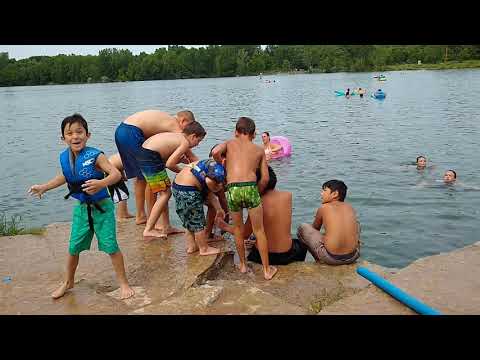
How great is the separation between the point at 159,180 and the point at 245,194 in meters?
1.47

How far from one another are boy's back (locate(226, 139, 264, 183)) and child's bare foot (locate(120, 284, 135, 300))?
1474 mm

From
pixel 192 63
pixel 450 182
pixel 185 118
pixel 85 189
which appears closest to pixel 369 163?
pixel 450 182

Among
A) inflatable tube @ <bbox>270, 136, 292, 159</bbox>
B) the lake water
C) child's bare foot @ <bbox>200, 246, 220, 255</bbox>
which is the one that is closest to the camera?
child's bare foot @ <bbox>200, 246, 220, 255</bbox>

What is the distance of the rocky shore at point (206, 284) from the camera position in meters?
3.81

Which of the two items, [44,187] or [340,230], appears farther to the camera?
[340,230]

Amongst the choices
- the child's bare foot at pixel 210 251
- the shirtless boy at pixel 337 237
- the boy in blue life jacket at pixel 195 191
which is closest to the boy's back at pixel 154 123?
the boy in blue life jacket at pixel 195 191

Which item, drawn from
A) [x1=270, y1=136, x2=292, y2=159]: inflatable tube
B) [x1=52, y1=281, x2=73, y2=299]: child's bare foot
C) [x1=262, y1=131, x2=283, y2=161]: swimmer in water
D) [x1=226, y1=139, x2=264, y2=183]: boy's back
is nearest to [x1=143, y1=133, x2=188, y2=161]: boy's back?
[x1=226, y1=139, x2=264, y2=183]: boy's back

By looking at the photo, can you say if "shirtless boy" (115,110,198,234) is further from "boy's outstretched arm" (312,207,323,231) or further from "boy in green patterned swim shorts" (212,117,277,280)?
"boy's outstretched arm" (312,207,323,231)

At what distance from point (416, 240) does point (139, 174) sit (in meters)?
4.35

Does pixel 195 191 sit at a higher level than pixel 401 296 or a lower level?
higher

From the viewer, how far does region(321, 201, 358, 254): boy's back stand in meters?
5.27

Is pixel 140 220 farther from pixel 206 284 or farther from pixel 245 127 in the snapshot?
pixel 245 127

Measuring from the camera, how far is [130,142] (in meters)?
5.75

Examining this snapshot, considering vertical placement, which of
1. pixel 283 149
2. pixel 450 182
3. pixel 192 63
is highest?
pixel 192 63
